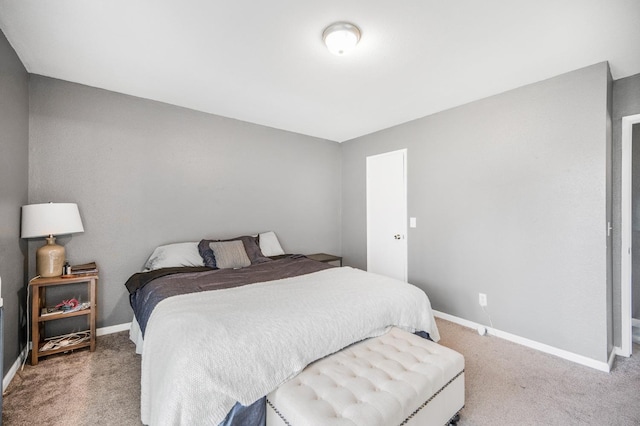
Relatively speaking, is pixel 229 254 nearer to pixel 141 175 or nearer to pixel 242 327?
pixel 141 175

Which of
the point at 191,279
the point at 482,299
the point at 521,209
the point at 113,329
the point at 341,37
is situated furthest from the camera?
the point at 482,299

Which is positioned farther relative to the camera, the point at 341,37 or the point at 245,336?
the point at 341,37

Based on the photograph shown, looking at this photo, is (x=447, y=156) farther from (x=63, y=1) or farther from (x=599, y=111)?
(x=63, y=1)

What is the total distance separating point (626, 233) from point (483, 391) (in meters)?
1.91

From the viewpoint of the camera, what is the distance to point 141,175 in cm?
296

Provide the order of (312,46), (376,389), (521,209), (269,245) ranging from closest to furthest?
(376,389), (312,46), (521,209), (269,245)

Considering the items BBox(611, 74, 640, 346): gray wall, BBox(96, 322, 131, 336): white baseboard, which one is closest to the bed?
BBox(96, 322, 131, 336): white baseboard

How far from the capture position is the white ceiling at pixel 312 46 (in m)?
1.67

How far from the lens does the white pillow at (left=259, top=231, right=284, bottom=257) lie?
11.6ft

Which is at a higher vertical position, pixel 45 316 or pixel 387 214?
pixel 387 214

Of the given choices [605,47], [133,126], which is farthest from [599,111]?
[133,126]

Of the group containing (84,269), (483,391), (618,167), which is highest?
(618,167)

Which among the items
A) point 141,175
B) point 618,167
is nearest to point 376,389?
point 618,167

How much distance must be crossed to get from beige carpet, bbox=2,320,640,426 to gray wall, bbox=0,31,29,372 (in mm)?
382
